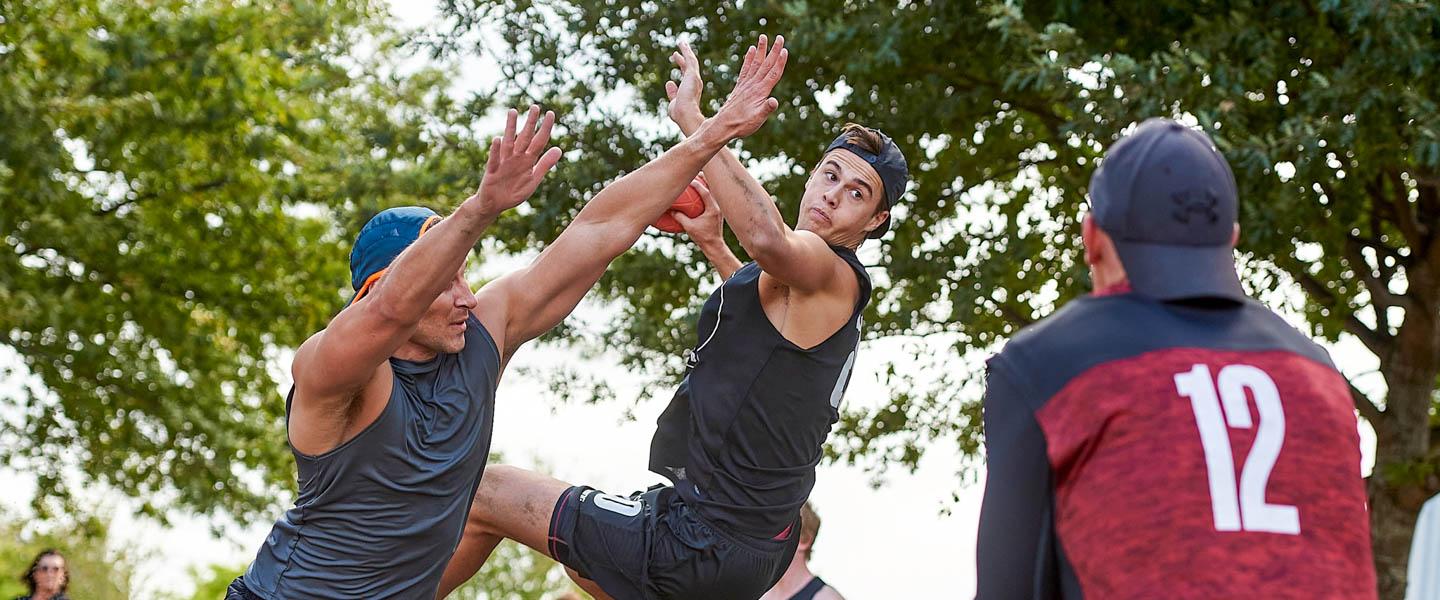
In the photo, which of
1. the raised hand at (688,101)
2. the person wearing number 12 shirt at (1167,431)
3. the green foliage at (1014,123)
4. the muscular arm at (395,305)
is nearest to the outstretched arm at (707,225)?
the raised hand at (688,101)

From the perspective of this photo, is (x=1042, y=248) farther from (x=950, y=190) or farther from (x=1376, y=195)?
(x=1376, y=195)

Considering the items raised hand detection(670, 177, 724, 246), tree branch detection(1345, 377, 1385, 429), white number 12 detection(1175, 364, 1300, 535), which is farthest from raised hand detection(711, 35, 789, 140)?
tree branch detection(1345, 377, 1385, 429)

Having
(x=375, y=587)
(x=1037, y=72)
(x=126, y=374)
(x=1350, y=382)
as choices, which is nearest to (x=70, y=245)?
(x=126, y=374)

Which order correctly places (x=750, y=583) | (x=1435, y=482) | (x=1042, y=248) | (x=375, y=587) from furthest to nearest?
1. (x=1042, y=248)
2. (x=1435, y=482)
3. (x=750, y=583)
4. (x=375, y=587)

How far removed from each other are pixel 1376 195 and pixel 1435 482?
248cm

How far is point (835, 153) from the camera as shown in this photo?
5.20 metres

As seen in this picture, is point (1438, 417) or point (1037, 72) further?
point (1438, 417)

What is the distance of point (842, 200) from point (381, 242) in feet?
5.41

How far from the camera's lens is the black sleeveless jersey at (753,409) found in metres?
4.82

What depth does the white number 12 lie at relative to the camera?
8.24ft

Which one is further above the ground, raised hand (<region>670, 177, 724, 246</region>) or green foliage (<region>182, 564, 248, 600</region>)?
green foliage (<region>182, 564, 248, 600</region>)

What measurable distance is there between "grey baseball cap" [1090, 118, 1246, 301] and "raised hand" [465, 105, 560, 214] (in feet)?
4.85

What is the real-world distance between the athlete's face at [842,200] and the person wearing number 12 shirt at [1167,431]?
7.55ft

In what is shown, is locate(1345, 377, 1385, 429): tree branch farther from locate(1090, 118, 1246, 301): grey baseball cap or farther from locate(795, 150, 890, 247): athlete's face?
locate(1090, 118, 1246, 301): grey baseball cap
